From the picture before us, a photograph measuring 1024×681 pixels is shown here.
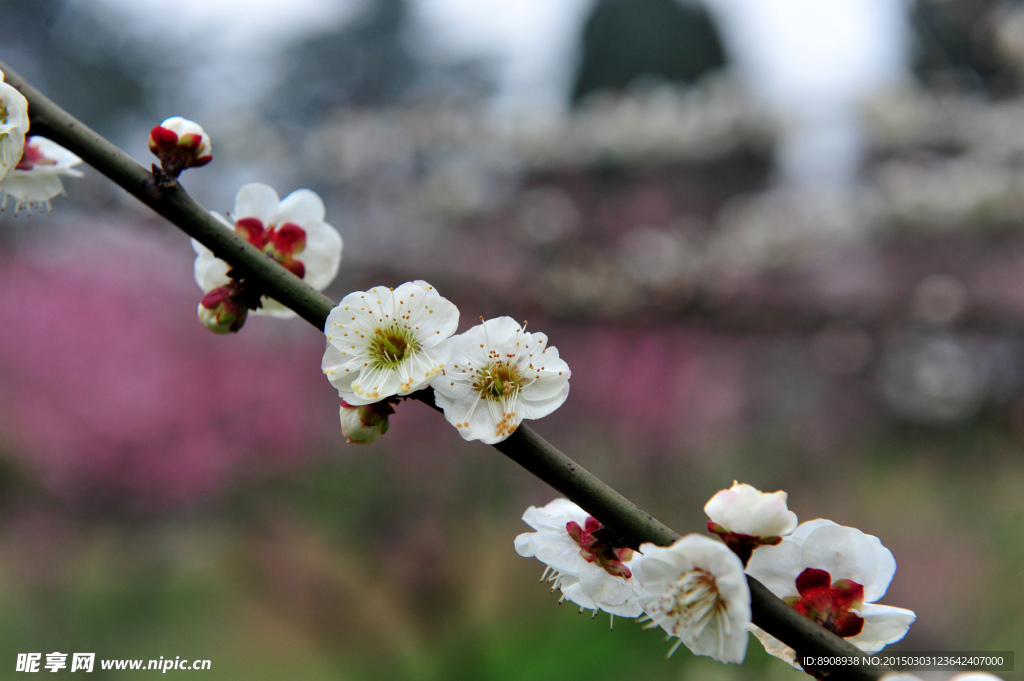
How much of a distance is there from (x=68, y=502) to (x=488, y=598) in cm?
232

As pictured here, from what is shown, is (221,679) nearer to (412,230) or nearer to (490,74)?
(412,230)

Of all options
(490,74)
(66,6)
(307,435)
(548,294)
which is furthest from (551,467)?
(490,74)

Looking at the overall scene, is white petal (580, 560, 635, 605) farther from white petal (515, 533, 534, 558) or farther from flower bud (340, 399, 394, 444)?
flower bud (340, 399, 394, 444)

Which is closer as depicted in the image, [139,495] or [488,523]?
[139,495]

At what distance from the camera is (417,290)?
0.57m

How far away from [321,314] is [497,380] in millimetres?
161

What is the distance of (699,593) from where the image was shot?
50cm

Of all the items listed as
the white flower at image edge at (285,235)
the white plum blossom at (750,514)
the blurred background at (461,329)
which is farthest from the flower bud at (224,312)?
the blurred background at (461,329)

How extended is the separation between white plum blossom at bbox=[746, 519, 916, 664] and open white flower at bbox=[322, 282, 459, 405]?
332 mm

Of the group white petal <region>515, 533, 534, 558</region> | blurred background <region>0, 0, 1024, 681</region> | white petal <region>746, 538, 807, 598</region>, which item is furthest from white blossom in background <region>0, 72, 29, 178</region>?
blurred background <region>0, 0, 1024, 681</region>

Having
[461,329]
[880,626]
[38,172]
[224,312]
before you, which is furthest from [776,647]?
[461,329]

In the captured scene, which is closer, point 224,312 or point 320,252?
point 224,312

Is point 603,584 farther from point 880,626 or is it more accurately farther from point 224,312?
point 224,312

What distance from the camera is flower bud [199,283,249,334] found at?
2.09 ft
